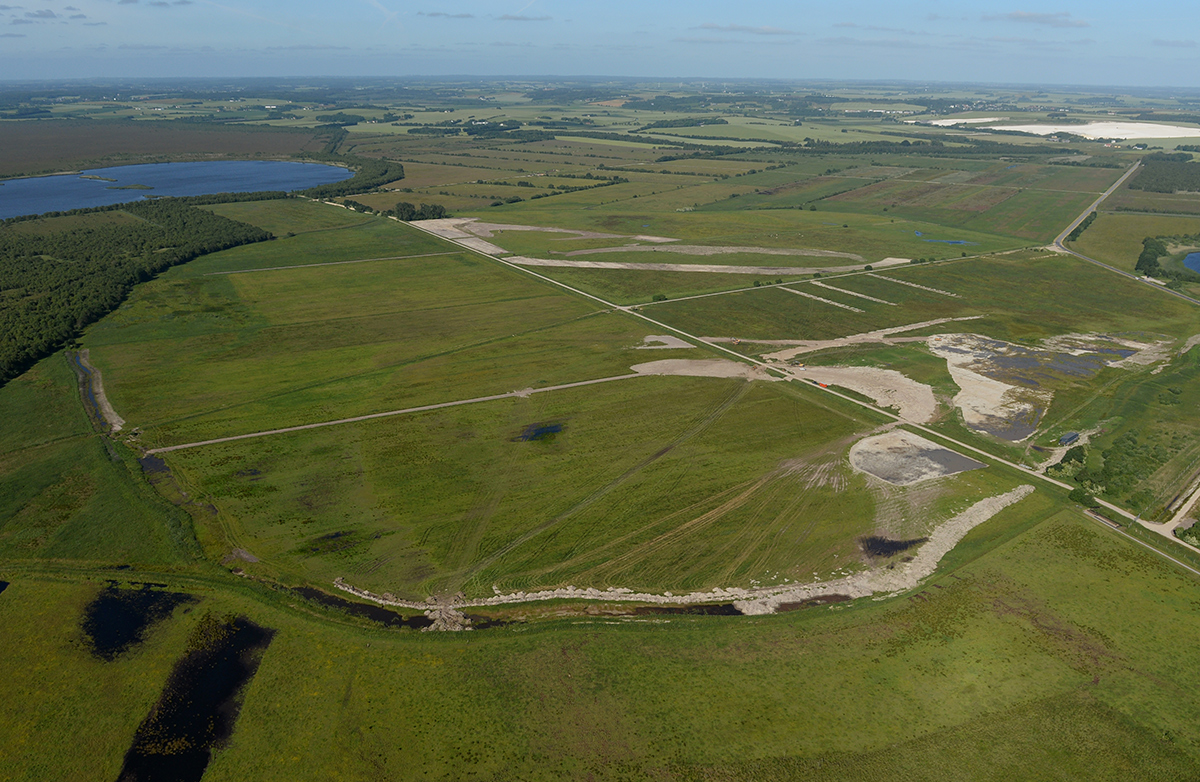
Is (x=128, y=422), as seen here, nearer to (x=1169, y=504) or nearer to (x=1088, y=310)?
(x=1169, y=504)

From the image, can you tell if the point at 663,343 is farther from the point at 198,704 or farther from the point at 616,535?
the point at 198,704

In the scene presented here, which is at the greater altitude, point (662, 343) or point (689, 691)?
point (662, 343)

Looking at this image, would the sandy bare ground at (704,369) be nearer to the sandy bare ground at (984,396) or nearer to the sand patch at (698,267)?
the sandy bare ground at (984,396)

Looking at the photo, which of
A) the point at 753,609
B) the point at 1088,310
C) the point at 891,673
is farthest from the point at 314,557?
the point at 1088,310

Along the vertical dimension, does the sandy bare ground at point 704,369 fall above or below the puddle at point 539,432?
above

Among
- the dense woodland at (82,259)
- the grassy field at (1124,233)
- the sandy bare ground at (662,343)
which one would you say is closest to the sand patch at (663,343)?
the sandy bare ground at (662,343)

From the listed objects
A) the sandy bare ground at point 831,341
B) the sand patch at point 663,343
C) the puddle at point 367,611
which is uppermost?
the sandy bare ground at point 831,341

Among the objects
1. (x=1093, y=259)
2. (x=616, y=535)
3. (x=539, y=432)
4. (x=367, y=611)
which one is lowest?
(x=367, y=611)

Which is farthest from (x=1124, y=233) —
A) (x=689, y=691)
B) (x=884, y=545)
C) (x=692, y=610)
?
(x=689, y=691)
